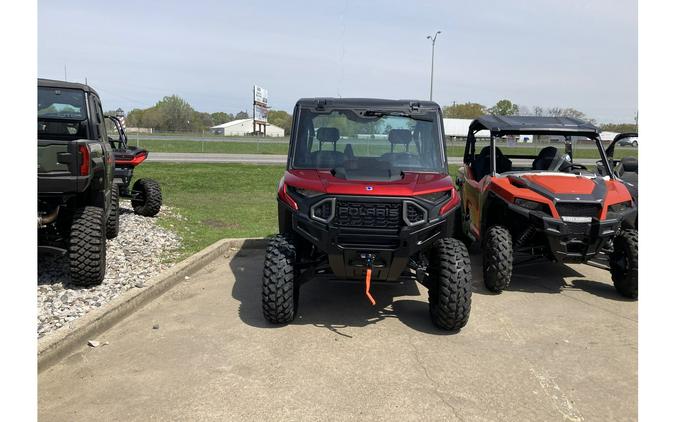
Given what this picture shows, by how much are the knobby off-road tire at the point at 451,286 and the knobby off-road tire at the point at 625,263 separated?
2358mm

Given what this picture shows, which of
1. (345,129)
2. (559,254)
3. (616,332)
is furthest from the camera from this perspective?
(559,254)

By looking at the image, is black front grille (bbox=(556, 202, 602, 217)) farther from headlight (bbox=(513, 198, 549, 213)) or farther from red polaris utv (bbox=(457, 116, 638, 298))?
headlight (bbox=(513, 198, 549, 213))

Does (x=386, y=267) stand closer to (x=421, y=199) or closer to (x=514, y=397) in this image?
(x=421, y=199)

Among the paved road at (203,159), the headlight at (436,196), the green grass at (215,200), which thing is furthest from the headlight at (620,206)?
the paved road at (203,159)

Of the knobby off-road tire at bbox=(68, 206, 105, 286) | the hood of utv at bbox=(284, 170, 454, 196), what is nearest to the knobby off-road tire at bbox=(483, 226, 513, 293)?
the hood of utv at bbox=(284, 170, 454, 196)

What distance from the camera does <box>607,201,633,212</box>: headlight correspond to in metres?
5.94

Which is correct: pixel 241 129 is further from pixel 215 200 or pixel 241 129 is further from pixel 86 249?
pixel 86 249

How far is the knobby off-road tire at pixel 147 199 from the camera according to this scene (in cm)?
1023

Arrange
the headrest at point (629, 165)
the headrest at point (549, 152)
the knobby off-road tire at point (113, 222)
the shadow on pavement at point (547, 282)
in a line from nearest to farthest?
the shadow on pavement at point (547, 282) → the headrest at point (549, 152) → the knobby off-road tire at point (113, 222) → the headrest at point (629, 165)

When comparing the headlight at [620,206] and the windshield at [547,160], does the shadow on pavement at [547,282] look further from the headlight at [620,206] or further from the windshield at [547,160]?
the windshield at [547,160]

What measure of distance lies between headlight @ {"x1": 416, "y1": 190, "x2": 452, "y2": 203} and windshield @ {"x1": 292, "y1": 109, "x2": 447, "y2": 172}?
1.99 ft

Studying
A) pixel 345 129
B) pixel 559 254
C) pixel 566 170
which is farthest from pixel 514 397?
pixel 566 170

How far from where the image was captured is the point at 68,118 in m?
7.16

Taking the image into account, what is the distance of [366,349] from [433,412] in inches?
43.1
